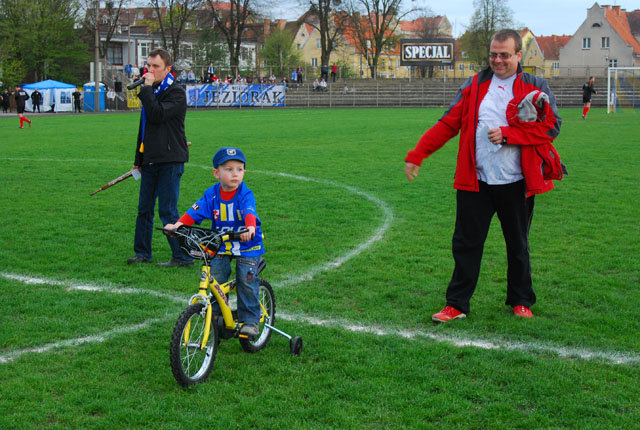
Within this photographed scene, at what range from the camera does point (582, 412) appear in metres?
3.74

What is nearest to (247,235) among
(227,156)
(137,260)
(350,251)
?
(227,156)

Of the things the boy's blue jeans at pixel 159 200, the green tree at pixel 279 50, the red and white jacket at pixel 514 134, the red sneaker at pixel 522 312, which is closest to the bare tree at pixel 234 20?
the green tree at pixel 279 50

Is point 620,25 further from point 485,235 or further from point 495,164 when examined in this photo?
point 495,164

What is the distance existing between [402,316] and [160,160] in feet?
9.69

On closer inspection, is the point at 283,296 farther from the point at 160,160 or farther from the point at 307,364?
the point at 160,160

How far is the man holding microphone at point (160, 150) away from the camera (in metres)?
6.47

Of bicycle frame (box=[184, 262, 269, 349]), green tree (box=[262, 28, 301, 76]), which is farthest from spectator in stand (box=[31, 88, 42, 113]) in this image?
green tree (box=[262, 28, 301, 76])

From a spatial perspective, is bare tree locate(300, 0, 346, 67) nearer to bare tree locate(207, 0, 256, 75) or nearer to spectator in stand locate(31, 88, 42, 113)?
bare tree locate(207, 0, 256, 75)

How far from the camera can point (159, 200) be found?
6961mm

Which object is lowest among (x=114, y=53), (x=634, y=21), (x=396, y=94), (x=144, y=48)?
(x=396, y=94)

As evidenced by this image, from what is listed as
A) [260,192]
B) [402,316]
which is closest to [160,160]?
[402,316]

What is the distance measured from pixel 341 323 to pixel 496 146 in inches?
70.2

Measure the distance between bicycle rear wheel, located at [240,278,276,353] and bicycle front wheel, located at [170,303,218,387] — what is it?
36cm

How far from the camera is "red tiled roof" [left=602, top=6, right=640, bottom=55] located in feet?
265
